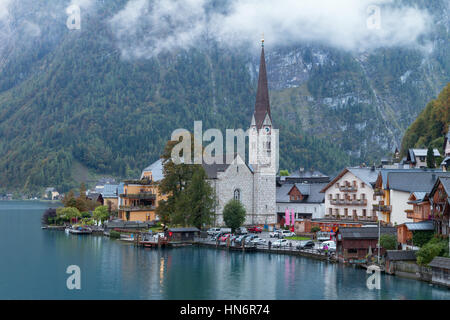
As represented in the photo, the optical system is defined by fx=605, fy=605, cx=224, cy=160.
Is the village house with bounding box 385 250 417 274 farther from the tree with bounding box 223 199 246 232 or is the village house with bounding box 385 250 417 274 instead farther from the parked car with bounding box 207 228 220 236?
the parked car with bounding box 207 228 220 236

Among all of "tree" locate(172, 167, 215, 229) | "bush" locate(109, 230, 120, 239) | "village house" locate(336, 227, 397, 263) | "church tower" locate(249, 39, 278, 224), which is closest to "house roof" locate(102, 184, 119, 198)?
"bush" locate(109, 230, 120, 239)

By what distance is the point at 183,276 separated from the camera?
5594 cm

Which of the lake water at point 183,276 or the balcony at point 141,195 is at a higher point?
the balcony at point 141,195

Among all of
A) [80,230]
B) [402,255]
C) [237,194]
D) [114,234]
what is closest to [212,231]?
[237,194]

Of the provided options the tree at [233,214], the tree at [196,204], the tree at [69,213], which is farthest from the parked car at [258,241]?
the tree at [69,213]

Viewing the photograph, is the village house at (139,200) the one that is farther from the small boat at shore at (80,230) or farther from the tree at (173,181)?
the tree at (173,181)

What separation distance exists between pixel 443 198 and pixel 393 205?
18752 millimetres

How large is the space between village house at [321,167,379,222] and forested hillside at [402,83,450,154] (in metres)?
28.7

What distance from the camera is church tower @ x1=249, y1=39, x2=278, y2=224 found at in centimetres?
10362

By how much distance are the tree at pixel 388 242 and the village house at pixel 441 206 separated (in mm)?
6264

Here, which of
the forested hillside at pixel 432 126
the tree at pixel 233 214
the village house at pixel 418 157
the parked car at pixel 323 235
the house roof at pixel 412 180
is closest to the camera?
the house roof at pixel 412 180

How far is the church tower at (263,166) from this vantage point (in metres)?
104

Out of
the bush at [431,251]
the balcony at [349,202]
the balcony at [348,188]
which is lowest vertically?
the bush at [431,251]
